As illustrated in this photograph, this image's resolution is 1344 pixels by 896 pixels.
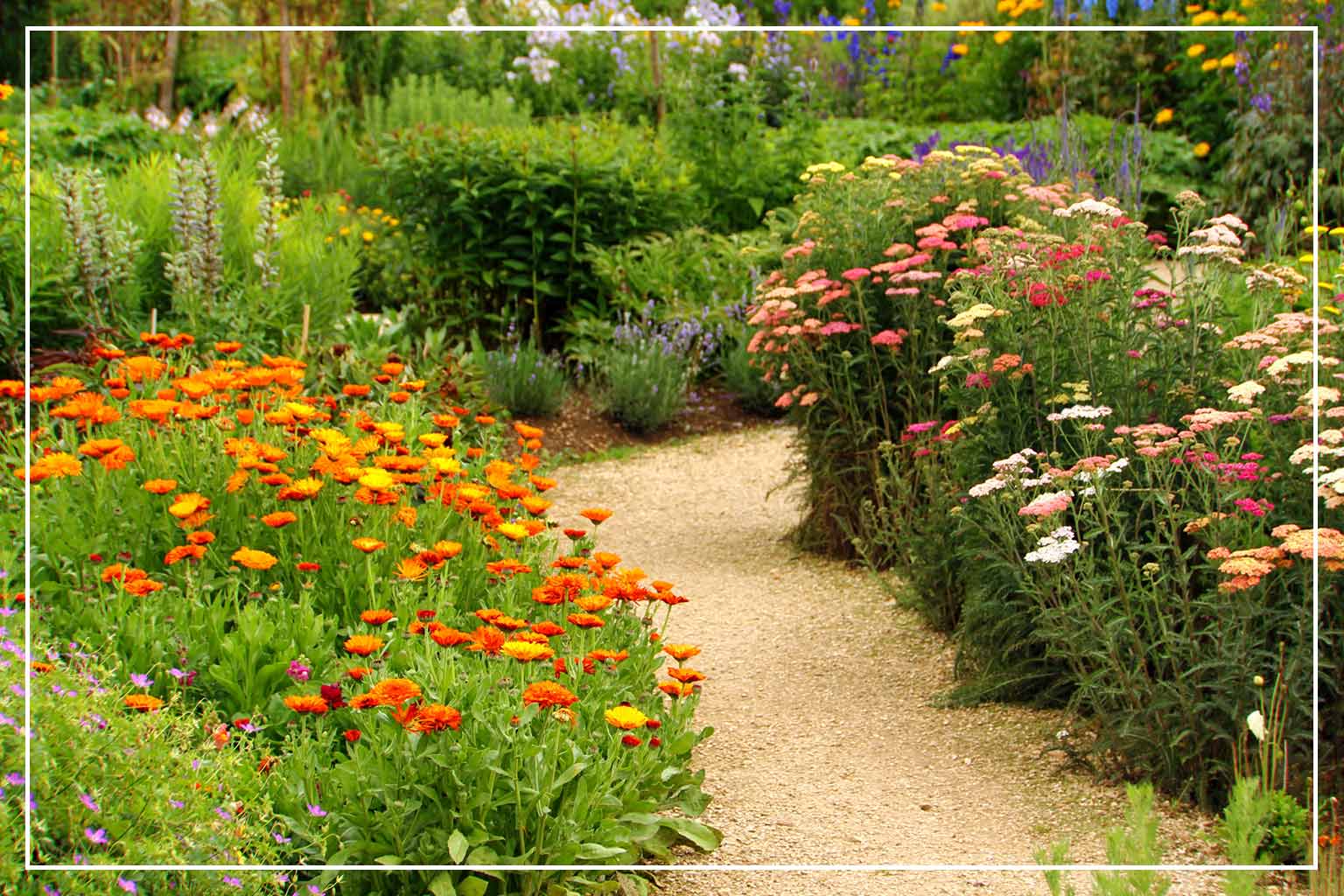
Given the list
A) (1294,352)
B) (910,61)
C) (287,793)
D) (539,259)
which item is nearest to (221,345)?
(287,793)

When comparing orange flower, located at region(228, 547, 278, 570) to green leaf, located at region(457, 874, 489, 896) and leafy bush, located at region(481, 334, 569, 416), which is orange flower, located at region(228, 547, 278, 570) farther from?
leafy bush, located at region(481, 334, 569, 416)

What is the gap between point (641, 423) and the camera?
7.52 m

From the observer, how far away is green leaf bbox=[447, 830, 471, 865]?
8.35 feet

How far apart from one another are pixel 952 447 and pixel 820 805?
4.42 feet

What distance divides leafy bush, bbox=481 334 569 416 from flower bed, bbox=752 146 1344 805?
2213mm

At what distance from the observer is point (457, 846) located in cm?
255

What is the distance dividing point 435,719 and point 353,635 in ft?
2.25

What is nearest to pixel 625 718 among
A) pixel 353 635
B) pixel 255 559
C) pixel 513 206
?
pixel 353 635

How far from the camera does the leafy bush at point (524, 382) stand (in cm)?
733

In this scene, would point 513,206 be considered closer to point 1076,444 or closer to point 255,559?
point 1076,444

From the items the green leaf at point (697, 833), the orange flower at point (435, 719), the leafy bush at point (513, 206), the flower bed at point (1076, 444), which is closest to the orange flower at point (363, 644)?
the orange flower at point (435, 719)

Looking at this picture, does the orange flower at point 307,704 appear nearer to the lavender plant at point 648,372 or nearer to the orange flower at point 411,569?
the orange flower at point 411,569

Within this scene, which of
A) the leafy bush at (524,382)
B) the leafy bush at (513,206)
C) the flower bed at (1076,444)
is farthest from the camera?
the leafy bush at (513,206)

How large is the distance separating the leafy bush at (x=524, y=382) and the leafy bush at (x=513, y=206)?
1.75ft
